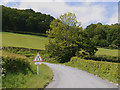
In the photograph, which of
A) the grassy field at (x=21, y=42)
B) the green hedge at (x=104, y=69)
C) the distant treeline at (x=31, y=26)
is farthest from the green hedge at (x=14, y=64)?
the distant treeline at (x=31, y=26)

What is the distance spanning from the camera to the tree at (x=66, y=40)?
3494 cm

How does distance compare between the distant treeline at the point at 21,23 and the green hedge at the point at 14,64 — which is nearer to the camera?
the green hedge at the point at 14,64

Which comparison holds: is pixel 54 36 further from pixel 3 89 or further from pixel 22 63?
pixel 3 89

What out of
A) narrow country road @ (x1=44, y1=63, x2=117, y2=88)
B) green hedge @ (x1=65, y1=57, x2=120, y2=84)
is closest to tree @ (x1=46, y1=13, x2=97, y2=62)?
green hedge @ (x1=65, y1=57, x2=120, y2=84)

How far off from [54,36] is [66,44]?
401cm

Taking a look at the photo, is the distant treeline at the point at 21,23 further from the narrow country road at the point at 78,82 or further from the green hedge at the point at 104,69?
the narrow country road at the point at 78,82

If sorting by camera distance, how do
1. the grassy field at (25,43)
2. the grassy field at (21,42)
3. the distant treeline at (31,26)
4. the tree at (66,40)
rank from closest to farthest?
1. the tree at (66,40)
2. the grassy field at (21,42)
3. the grassy field at (25,43)
4. the distant treeline at (31,26)

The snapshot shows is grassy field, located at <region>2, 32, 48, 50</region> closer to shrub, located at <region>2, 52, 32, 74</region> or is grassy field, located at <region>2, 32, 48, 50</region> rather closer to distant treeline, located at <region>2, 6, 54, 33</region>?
distant treeline, located at <region>2, 6, 54, 33</region>

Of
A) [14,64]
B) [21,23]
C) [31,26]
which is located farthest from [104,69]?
[31,26]

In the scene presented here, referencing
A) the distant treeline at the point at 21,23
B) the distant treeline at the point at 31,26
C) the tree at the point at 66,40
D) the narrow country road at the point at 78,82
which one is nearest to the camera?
the narrow country road at the point at 78,82

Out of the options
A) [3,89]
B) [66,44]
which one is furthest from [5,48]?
[3,89]

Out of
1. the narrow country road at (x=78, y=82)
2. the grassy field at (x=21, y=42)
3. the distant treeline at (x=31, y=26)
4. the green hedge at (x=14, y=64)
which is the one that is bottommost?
the narrow country road at (x=78, y=82)

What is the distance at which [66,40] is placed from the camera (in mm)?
35750

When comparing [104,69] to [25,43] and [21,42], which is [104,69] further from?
[21,42]
